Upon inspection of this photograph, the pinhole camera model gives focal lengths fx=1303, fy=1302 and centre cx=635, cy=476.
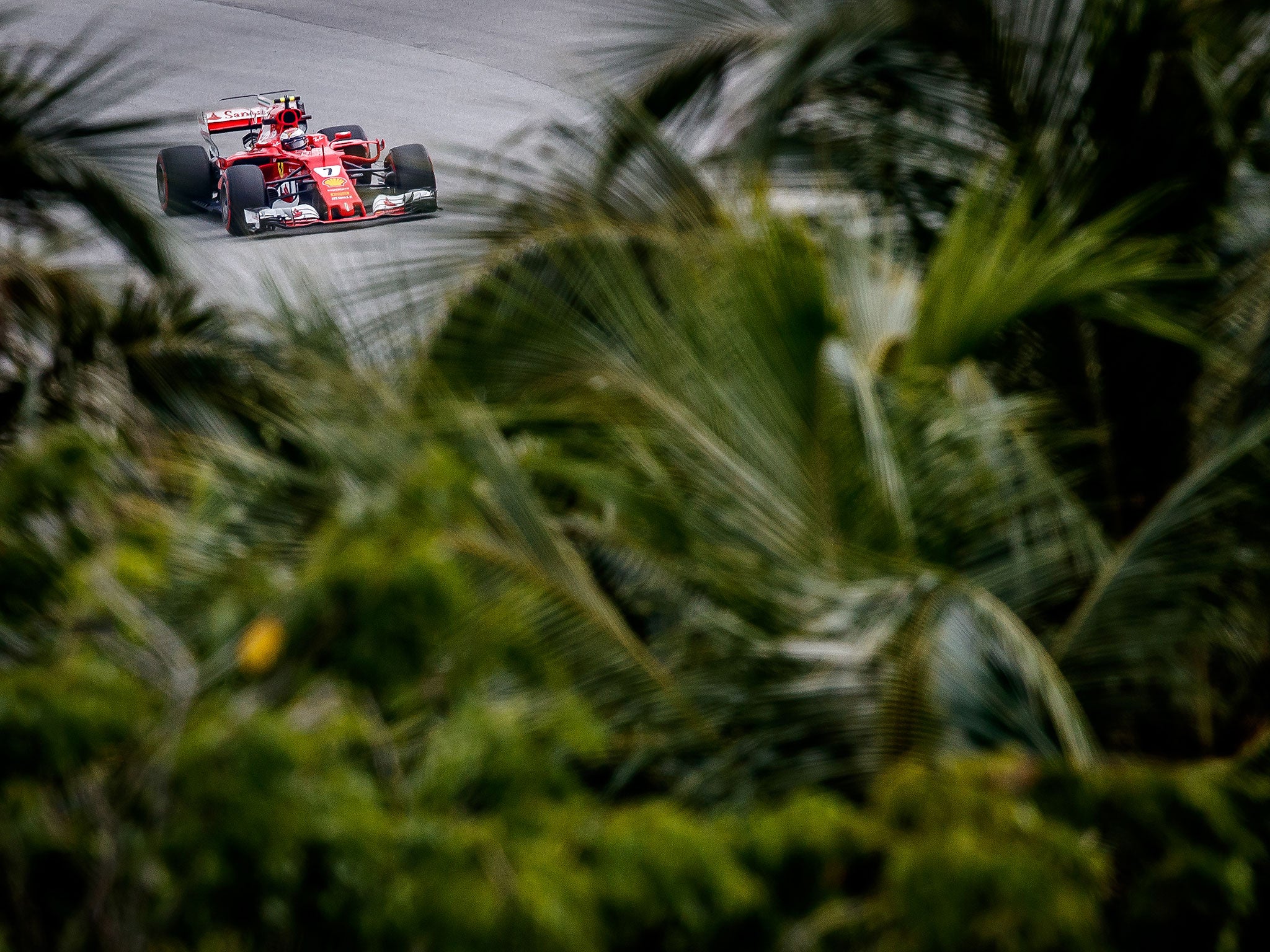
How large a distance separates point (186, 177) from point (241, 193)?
374mm

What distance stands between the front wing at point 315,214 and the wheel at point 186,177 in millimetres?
377

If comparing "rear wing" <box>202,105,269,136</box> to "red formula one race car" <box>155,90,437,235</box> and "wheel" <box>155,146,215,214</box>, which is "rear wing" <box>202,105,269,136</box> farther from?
"wheel" <box>155,146,215,214</box>

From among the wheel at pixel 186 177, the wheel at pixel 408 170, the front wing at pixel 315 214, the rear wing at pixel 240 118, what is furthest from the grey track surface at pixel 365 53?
the wheel at pixel 186 177

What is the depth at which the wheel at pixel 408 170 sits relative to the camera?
875cm

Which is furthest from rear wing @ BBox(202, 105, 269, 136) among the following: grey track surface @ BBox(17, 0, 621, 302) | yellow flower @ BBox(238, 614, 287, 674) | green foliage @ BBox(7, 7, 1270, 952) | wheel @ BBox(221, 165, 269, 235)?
yellow flower @ BBox(238, 614, 287, 674)

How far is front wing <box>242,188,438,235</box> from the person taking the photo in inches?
338

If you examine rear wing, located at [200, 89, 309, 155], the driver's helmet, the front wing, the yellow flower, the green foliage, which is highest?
the yellow flower

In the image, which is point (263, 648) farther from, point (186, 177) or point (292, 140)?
point (292, 140)

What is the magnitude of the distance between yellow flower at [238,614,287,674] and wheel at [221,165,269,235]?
735cm

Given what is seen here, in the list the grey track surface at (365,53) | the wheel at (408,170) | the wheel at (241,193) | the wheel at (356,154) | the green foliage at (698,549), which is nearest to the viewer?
the green foliage at (698,549)

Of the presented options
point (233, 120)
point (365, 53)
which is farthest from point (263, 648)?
point (365, 53)

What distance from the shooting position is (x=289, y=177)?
8.85m

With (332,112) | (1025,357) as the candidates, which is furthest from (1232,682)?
(332,112)

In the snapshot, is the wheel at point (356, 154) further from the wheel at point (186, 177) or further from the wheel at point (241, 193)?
the wheel at point (186, 177)
